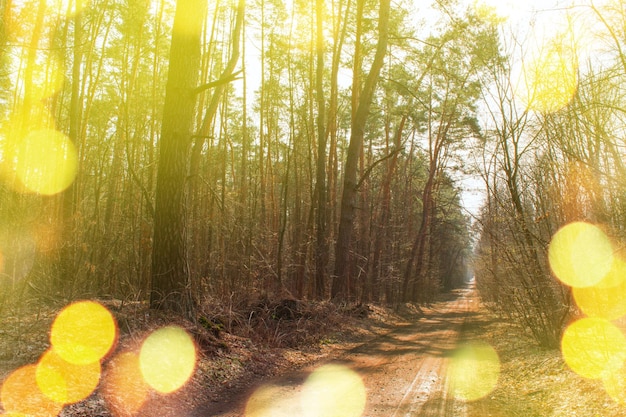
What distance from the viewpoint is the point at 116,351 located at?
5.29m

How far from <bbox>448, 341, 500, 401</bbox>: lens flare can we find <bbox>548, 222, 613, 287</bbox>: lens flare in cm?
195

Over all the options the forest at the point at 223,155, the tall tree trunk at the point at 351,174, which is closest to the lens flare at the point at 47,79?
the forest at the point at 223,155

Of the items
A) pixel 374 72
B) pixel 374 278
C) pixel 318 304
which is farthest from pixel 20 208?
pixel 374 278

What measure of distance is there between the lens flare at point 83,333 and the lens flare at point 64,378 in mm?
104

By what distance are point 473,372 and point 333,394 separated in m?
2.88

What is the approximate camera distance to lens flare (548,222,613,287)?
6027mm

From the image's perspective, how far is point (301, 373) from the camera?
275 inches

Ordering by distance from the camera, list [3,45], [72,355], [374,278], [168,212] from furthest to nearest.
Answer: [374,278], [168,212], [3,45], [72,355]

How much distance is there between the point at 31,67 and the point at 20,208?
15.7 feet

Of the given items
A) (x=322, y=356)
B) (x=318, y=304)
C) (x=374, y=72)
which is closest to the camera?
(x=322, y=356)

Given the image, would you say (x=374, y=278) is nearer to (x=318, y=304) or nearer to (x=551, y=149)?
(x=318, y=304)

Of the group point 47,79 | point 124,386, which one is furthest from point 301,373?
point 47,79

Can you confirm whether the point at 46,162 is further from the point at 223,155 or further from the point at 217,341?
the point at 223,155

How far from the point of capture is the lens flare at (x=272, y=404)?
4781mm
